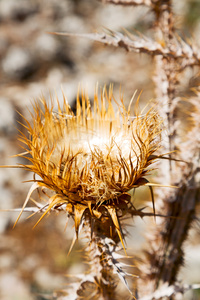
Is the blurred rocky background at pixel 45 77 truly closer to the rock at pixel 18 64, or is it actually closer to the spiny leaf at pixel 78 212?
the rock at pixel 18 64

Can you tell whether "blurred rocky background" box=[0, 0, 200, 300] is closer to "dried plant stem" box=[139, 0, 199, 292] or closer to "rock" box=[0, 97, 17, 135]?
"rock" box=[0, 97, 17, 135]

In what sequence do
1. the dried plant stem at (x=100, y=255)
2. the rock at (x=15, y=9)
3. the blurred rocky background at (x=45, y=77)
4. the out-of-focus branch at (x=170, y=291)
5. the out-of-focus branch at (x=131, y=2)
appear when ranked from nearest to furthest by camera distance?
1. the dried plant stem at (x=100, y=255)
2. the out-of-focus branch at (x=170, y=291)
3. the out-of-focus branch at (x=131, y=2)
4. the blurred rocky background at (x=45, y=77)
5. the rock at (x=15, y=9)

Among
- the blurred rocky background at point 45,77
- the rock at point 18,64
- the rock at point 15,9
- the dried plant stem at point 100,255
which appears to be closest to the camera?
the dried plant stem at point 100,255

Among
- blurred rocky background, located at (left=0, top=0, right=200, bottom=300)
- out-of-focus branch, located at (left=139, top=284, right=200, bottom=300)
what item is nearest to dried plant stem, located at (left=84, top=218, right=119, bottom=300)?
out-of-focus branch, located at (left=139, top=284, right=200, bottom=300)

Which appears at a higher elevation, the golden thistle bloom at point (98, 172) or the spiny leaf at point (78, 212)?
the golden thistle bloom at point (98, 172)

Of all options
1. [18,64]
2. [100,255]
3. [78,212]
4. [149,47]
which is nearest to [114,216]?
[78,212]

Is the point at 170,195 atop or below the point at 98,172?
below

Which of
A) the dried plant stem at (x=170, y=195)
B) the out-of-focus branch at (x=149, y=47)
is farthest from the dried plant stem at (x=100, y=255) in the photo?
the out-of-focus branch at (x=149, y=47)

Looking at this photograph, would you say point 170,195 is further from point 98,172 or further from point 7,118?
point 7,118
